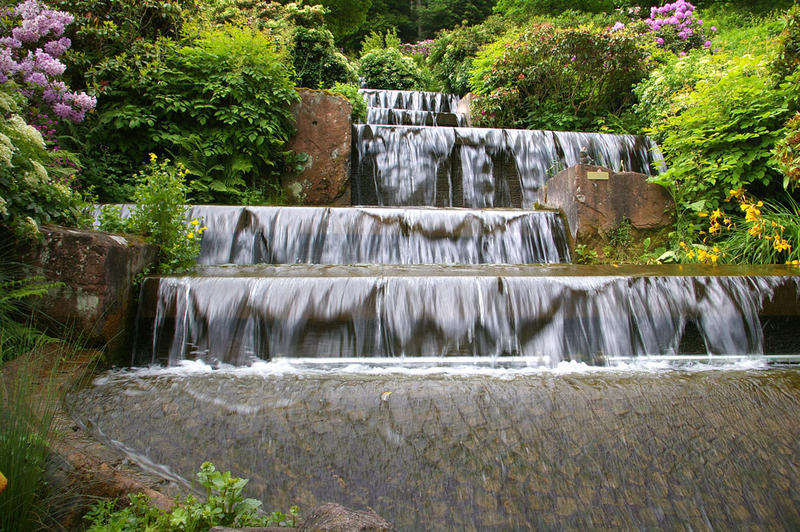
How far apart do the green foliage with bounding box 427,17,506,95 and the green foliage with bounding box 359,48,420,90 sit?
1.05 metres

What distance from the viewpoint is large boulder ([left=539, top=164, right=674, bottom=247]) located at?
6.12 m

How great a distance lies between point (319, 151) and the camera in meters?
8.25

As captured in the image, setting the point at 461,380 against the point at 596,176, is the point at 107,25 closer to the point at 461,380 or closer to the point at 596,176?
the point at 596,176

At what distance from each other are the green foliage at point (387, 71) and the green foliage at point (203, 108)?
824 centimetres

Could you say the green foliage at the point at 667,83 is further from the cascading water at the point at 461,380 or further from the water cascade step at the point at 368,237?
the cascading water at the point at 461,380

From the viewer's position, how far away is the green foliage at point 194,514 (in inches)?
56.2

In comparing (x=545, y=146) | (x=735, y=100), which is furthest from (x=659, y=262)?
(x=545, y=146)

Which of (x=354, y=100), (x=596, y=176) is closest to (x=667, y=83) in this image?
(x=596, y=176)

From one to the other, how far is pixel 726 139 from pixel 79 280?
7466 millimetres

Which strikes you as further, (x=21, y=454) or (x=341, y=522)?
(x=21, y=454)

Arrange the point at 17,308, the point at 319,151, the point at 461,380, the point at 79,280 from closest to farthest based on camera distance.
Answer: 1. the point at 461,380
2. the point at 17,308
3. the point at 79,280
4. the point at 319,151

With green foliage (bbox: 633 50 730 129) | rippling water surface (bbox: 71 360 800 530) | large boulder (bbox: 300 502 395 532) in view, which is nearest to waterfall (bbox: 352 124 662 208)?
green foliage (bbox: 633 50 730 129)

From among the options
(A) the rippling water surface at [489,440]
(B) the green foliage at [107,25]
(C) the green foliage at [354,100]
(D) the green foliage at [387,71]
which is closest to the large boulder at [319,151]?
(C) the green foliage at [354,100]

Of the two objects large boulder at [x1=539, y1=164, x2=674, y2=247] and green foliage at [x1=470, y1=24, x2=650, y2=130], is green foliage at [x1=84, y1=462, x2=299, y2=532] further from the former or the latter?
green foliage at [x1=470, y1=24, x2=650, y2=130]
